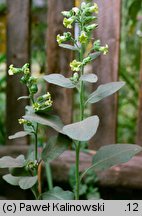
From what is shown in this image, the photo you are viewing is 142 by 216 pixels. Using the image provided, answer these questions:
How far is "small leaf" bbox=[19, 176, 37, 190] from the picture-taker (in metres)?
0.82

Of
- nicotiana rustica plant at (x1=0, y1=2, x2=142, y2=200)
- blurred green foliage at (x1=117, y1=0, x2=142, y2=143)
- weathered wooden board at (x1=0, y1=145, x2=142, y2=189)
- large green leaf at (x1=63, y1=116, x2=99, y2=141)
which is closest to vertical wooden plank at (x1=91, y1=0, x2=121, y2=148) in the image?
weathered wooden board at (x1=0, y1=145, x2=142, y2=189)

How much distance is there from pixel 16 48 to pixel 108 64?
1.24 feet

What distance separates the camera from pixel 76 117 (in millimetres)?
2371

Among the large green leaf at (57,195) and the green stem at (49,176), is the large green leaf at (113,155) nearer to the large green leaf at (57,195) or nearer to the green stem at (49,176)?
the large green leaf at (57,195)

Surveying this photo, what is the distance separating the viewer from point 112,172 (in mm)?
1552

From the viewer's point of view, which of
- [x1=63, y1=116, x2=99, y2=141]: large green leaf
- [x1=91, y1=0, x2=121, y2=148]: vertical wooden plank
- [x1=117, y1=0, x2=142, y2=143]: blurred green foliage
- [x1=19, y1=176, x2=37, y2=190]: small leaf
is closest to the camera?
[x1=63, y1=116, x2=99, y2=141]: large green leaf

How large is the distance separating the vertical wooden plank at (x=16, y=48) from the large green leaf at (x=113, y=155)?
2.64 ft

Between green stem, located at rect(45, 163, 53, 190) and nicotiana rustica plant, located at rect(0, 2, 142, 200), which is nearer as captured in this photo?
nicotiana rustica plant, located at rect(0, 2, 142, 200)

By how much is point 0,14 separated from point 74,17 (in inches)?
51.6

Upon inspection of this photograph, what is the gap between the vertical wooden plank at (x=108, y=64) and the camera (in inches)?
59.8

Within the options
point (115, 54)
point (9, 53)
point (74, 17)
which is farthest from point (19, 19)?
point (74, 17)

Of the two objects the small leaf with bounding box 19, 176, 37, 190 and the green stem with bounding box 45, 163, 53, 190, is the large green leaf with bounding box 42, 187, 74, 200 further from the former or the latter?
the green stem with bounding box 45, 163, 53, 190

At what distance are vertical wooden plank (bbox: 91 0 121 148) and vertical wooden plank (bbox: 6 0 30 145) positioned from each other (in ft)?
0.93

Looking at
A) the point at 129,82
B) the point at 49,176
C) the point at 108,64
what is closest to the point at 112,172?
the point at 49,176
